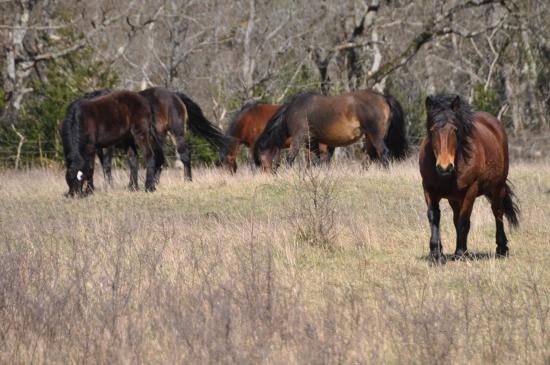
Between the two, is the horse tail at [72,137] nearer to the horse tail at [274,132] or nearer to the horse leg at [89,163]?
the horse leg at [89,163]

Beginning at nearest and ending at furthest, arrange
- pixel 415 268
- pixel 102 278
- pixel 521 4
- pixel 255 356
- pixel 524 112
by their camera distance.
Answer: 1. pixel 255 356
2. pixel 102 278
3. pixel 415 268
4. pixel 521 4
5. pixel 524 112

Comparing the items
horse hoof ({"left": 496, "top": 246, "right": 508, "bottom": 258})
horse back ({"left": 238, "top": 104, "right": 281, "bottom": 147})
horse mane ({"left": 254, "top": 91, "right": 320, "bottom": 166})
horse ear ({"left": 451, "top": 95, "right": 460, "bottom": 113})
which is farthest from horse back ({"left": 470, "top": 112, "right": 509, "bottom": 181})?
horse back ({"left": 238, "top": 104, "right": 281, "bottom": 147})

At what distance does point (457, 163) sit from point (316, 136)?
987 cm

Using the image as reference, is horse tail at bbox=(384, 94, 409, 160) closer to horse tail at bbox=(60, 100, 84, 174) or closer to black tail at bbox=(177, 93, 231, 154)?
black tail at bbox=(177, 93, 231, 154)

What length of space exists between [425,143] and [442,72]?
35433 mm

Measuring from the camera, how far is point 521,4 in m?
28.7

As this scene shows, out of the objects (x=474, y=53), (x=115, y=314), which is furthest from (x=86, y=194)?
(x=474, y=53)

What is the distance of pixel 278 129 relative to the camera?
18.7m

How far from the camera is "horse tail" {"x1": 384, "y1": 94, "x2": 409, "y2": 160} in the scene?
18297 mm

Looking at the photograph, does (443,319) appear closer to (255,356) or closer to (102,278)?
(255,356)

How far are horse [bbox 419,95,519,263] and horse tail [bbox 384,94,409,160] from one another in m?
8.69

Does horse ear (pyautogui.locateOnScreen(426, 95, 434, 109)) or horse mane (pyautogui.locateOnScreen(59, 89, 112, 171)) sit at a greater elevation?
horse ear (pyautogui.locateOnScreen(426, 95, 434, 109))

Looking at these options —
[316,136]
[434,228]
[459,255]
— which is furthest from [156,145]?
[459,255]

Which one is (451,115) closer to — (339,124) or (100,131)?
(100,131)
